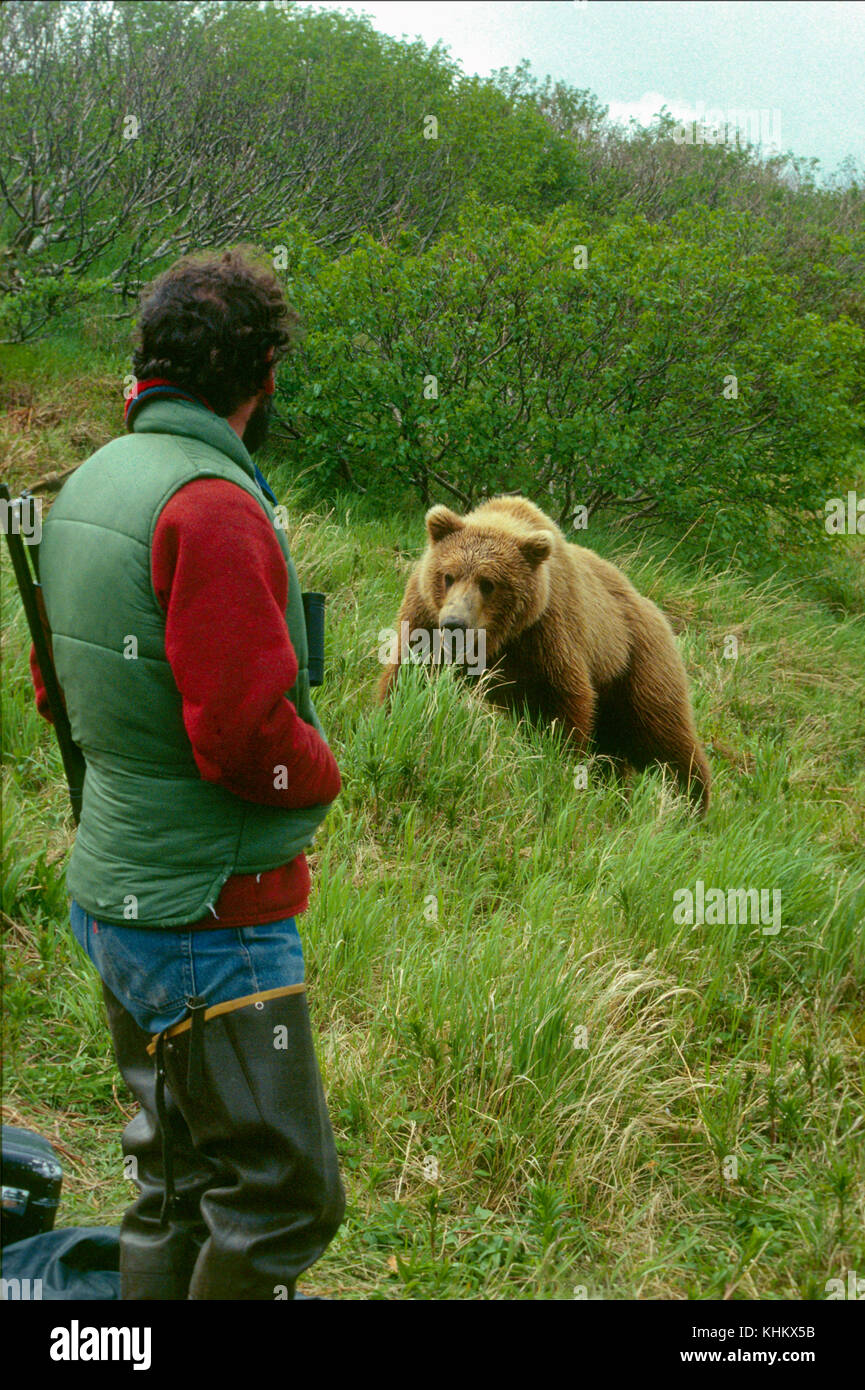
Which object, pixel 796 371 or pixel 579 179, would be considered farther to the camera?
pixel 579 179

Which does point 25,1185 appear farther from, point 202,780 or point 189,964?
point 202,780

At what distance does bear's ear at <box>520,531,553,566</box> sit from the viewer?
5562mm

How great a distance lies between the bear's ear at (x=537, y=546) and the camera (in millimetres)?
5562

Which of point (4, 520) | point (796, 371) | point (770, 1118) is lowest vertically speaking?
point (770, 1118)

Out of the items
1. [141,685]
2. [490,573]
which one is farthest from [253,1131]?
[490,573]

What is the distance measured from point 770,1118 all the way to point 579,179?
1425cm

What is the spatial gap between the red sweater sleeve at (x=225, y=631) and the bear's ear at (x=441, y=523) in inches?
153

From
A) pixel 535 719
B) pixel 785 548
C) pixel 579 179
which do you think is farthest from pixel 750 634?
pixel 579 179

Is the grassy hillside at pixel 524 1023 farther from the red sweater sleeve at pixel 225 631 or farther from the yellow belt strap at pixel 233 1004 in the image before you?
the yellow belt strap at pixel 233 1004

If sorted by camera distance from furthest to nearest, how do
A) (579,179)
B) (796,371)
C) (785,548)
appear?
(579,179), (785,548), (796,371)

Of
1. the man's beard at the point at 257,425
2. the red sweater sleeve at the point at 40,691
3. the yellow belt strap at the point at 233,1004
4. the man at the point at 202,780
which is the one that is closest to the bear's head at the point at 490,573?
the man's beard at the point at 257,425

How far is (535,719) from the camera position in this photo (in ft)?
18.8

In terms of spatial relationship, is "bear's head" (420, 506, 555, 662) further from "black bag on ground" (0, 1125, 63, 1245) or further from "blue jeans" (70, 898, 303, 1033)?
"blue jeans" (70, 898, 303, 1033)
